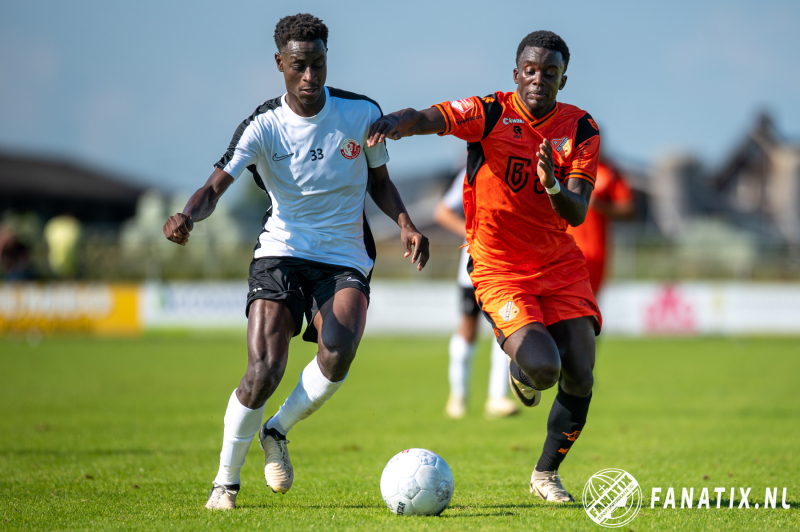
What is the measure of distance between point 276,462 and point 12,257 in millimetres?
16514

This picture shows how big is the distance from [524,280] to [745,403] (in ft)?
19.6

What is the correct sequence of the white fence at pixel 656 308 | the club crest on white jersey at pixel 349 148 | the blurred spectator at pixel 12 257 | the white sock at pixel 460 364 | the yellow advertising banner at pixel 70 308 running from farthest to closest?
the white fence at pixel 656 308 < the yellow advertising banner at pixel 70 308 < the blurred spectator at pixel 12 257 < the white sock at pixel 460 364 < the club crest on white jersey at pixel 349 148

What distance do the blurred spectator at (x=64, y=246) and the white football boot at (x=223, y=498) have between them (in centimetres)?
1793

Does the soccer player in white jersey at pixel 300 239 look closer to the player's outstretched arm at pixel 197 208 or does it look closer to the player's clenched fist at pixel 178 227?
the player's outstretched arm at pixel 197 208

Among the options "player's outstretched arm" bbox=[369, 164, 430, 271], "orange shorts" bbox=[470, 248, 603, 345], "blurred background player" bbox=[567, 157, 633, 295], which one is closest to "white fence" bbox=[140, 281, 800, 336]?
"blurred background player" bbox=[567, 157, 633, 295]

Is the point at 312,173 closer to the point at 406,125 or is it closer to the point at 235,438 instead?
the point at 406,125

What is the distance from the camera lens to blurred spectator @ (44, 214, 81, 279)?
2080cm

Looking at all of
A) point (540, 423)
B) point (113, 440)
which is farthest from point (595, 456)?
point (113, 440)

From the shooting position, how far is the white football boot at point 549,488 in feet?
14.9

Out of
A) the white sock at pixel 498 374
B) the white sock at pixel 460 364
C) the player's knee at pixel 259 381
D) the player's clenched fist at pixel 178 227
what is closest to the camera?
the player's clenched fist at pixel 178 227

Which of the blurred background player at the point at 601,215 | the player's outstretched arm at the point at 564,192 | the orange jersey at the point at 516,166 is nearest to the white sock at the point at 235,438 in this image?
the orange jersey at the point at 516,166

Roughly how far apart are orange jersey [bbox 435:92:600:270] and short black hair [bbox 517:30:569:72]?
313mm

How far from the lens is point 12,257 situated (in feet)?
61.2

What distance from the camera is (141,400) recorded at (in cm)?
961
